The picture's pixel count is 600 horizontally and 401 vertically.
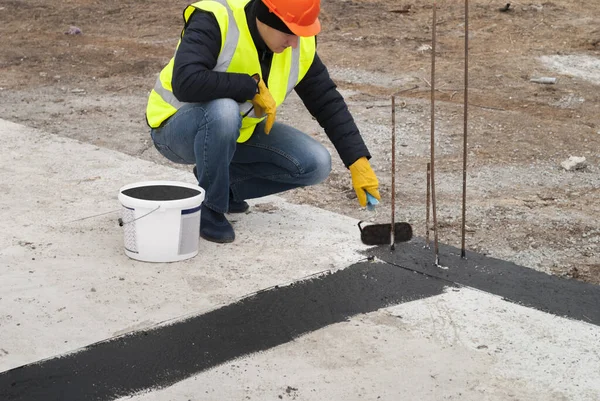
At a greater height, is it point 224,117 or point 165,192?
point 224,117

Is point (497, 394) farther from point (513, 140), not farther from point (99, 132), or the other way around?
point (99, 132)

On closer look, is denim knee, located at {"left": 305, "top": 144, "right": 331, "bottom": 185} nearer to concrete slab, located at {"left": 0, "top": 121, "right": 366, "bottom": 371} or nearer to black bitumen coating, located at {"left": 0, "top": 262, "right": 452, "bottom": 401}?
concrete slab, located at {"left": 0, "top": 121, "right": 366, "bottom": 371}

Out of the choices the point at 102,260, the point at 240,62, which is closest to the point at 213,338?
the point at 102,260

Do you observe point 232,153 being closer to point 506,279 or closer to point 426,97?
point 506,279

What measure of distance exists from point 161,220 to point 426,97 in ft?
12.7

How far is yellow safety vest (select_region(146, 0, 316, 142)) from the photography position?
155 inches

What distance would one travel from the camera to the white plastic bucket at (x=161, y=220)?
3832 mm

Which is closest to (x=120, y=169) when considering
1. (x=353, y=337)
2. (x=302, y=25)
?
(x=302, y=25)

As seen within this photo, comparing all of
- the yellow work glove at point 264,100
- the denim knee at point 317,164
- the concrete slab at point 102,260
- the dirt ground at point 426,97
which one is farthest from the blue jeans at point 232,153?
the dirt ground at point 426,97

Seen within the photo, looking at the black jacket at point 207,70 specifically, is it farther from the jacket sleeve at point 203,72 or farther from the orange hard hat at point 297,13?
the orange hard hat at point 297,13

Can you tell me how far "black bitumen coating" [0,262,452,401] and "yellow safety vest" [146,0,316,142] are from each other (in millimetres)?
865

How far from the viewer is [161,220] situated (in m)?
3.86

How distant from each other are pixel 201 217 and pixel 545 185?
2.24m

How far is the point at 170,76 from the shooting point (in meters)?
4.12
